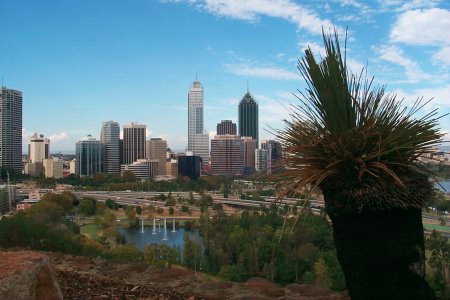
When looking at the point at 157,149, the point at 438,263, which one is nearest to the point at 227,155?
the point at 157,149

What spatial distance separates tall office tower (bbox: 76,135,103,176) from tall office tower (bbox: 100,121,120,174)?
1344 millimetres

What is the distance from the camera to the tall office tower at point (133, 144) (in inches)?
3429

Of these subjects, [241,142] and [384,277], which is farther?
[241,142]

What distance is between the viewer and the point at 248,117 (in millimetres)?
112812

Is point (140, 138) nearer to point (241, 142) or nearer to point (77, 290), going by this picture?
point (241, 142)

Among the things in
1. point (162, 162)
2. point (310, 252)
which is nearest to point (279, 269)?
point (310, 252)

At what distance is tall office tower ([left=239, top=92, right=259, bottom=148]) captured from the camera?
368 ft

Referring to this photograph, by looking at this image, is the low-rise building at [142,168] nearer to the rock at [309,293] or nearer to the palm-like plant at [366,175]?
the rock at [309,293]

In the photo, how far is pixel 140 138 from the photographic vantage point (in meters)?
88.1

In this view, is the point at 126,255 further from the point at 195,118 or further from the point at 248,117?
the point at 195,118

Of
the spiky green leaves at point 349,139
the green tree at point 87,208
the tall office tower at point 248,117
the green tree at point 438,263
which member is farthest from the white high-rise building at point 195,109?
the spiky green leaves at point 349,139

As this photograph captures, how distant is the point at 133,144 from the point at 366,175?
87733 millimetres

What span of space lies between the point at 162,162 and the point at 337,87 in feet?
276

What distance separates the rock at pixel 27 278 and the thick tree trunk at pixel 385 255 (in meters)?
1.48
